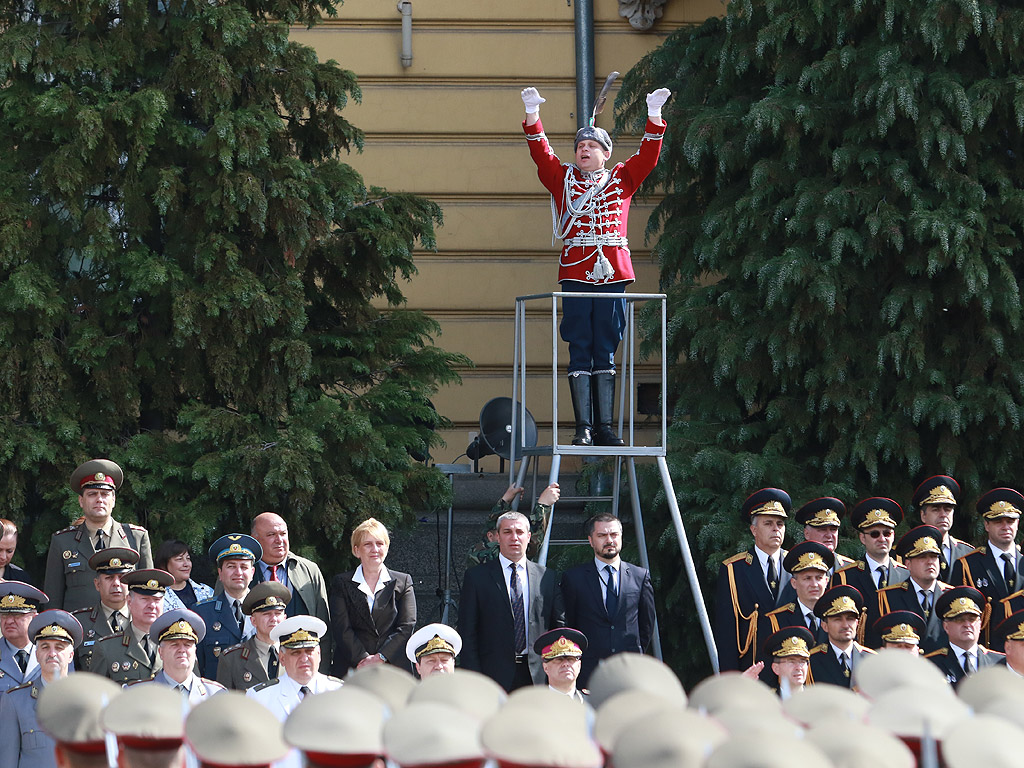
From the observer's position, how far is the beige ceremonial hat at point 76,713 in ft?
9.45

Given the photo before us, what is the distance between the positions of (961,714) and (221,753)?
1.47 m

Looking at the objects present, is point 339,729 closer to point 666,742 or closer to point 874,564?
point 666,742

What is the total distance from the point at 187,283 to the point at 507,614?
9.28 ft

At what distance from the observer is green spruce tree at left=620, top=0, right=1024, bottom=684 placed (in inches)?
324

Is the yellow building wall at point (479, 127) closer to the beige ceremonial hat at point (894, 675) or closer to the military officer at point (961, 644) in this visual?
the military officer at point (961, 644)

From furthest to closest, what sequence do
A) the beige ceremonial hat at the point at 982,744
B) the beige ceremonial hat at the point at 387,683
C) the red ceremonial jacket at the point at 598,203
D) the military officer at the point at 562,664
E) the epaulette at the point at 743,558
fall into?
the red ceremonial jacket at the point at 598,203 → the epaulette at the point at 743,558 → the military officer at the point at 562,664 → the beige ceremonial hat at the point at 387,683 → the beige ceremonial hat at the point at 982,744

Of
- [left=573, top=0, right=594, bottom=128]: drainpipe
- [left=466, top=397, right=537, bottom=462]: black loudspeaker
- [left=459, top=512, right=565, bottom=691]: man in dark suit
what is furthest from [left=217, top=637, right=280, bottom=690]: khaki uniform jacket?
[left=573, top=0, right=594, bottom=128]: drainpipe

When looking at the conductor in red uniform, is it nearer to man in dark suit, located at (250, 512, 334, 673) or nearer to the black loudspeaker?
the black loudspeaker

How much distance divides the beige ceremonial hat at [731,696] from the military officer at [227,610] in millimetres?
3670

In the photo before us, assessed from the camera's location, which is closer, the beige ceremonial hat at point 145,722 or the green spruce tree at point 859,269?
the beige ceremonial hat at point 145,722

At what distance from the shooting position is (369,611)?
643 cm

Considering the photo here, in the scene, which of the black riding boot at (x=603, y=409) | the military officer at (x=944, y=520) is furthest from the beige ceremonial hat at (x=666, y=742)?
the black riding boot at (x=603, y=409)

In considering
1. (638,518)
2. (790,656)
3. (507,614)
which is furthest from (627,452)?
(790,656)

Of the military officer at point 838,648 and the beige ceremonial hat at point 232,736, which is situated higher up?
the beige ceremonial hat at point 232,736
